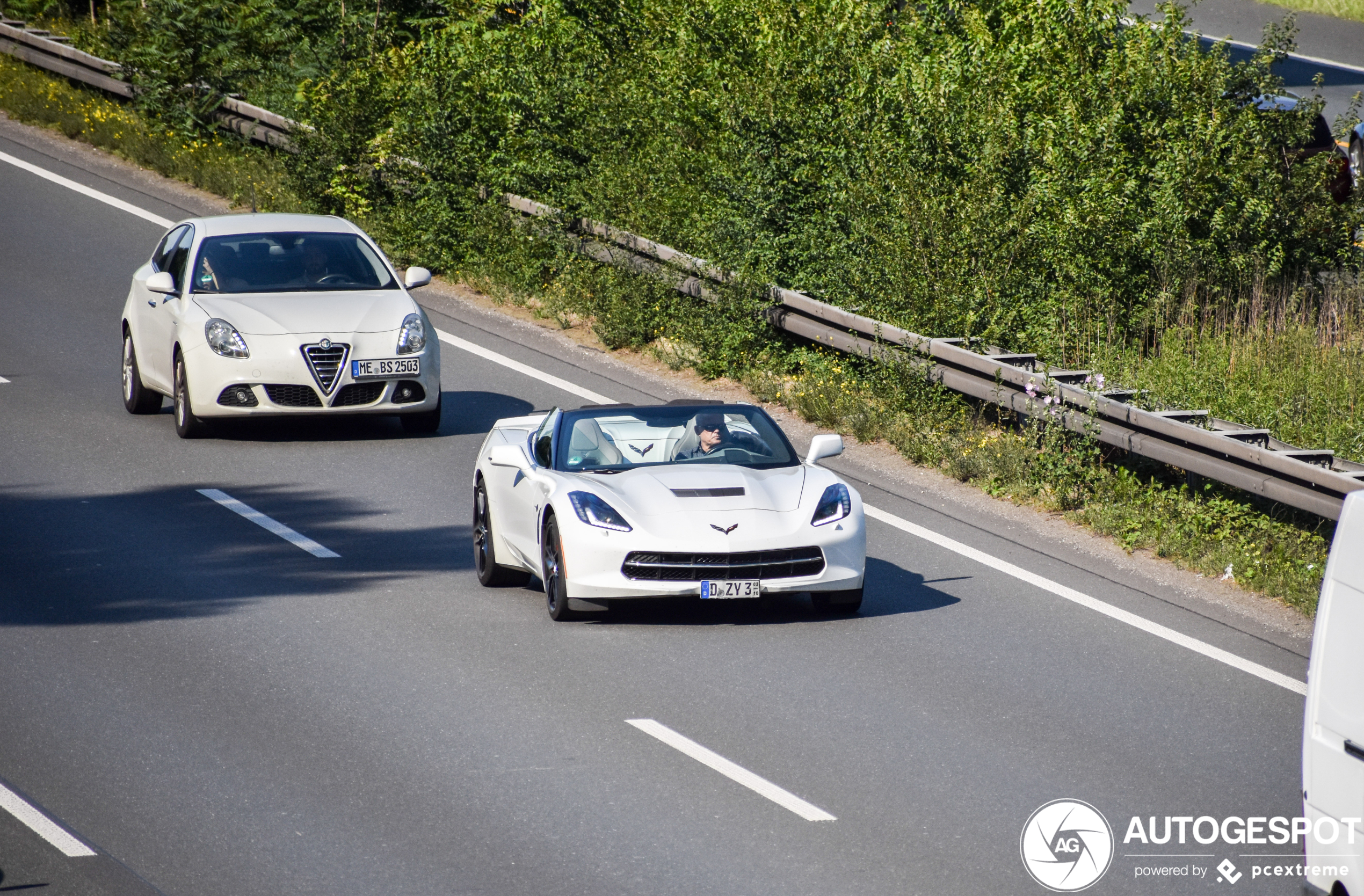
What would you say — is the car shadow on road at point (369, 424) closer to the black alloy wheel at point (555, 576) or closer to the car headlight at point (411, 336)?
the car headlight at point (411, 336)

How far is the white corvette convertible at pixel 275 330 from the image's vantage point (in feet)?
51.1

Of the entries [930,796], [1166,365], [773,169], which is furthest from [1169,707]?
[773,169]

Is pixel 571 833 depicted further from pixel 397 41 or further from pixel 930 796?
pixel 397 41

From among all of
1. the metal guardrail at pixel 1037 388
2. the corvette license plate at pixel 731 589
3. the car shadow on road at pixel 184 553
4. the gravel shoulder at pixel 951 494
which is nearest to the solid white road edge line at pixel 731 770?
the corvette license plate at pixel 731 589

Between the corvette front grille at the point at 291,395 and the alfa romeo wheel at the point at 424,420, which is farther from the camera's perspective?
the alfa romeo wheel at the point at 424,420

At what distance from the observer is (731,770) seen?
27.3 feet

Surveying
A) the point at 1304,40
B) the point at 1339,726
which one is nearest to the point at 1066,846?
the point at 1339,726

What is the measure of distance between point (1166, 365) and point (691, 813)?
855cm

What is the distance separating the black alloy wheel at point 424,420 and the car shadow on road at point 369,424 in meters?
0.06

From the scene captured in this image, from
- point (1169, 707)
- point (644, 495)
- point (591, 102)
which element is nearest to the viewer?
point (1169, 707)

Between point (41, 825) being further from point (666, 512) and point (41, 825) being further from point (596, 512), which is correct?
point (666, 512)

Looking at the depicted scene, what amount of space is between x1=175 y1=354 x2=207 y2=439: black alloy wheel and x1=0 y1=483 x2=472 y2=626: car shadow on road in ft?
5.27

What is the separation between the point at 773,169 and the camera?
18.4 meters

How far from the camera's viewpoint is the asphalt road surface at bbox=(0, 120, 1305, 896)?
7.30 meters
